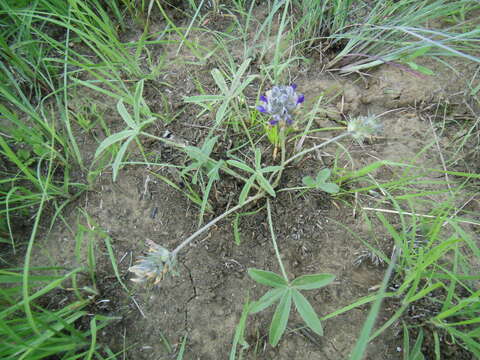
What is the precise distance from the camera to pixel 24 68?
Result: 5.32ft

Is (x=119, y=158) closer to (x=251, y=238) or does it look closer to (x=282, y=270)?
(x=251, y=238)

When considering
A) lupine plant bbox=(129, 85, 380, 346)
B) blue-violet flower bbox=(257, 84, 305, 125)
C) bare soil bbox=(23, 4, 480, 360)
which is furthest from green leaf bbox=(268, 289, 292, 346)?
blue-violet flower bbox=(257, 84, 305, 125)

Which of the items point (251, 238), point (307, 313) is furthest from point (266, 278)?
point (251, 238)

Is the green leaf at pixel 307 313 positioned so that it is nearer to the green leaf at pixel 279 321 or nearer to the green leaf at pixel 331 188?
the green leaf at pixel 279 321

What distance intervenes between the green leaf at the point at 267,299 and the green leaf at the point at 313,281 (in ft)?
0.18

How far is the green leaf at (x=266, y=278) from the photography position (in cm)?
102

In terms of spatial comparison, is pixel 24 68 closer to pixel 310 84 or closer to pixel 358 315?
pixel 310 84

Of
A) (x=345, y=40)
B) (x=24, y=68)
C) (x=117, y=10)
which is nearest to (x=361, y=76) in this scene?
(x=345, y=40)

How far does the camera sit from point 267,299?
104 cm

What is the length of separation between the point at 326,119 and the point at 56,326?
154cm

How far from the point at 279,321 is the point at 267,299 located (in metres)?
0.08

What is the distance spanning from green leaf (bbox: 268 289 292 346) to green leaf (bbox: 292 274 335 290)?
0.18 ft

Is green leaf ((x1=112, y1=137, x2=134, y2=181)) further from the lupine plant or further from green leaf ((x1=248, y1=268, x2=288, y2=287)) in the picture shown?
green leaf ((x1=248, y1=268, x2=288, y2=287))

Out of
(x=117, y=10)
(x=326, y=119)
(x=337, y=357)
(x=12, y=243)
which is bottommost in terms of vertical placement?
(x=337, y=357)
